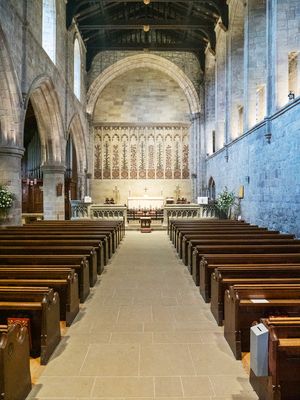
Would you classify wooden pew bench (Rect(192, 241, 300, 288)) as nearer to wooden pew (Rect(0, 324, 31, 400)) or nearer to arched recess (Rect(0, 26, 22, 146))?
wooden pew (Rect(0, 324, 31, 400))

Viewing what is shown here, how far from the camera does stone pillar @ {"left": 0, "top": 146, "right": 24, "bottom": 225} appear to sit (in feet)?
32.7

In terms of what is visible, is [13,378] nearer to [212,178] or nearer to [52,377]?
[52,377]

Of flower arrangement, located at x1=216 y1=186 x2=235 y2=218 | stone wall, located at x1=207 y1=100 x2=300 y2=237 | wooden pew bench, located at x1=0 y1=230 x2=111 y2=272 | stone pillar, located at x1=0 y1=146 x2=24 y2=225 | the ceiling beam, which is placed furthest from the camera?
the ceiling beam

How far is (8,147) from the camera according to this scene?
9.91 metres

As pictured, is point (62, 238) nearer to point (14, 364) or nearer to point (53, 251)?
point (53, 251)

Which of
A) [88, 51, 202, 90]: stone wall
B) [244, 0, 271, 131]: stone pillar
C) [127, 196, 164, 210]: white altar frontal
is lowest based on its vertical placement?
[127, 196, 164, 210]: white altar frontal

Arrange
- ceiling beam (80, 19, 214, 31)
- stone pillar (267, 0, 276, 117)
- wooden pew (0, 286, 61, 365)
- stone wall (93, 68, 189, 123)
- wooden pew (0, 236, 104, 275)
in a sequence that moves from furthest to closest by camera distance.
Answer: stone wall (93, 68, 189, 123), ceiling beam (80, 19, 214, 31), stone pillar (267, 0, 276, 117), wooden pew (0, 236, 104, 275), wooden pew (0, 286, 61, 365)

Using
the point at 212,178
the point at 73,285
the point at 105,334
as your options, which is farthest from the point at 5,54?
the point at 212,178

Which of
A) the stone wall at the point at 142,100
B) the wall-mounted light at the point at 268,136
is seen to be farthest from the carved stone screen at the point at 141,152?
the wall-mounted light at the point at 268,136

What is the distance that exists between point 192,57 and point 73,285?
20.9 metres

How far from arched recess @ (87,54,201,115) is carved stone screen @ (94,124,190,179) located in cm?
178

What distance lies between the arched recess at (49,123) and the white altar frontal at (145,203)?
6290 millimetres

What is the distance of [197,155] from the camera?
22.1 metres

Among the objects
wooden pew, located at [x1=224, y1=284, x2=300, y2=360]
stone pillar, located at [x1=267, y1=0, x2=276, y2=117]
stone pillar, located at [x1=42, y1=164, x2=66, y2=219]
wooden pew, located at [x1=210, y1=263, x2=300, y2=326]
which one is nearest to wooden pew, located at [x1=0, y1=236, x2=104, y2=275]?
wooden pew, located at [x1=210, y1=263, x2=300, y2=326]
